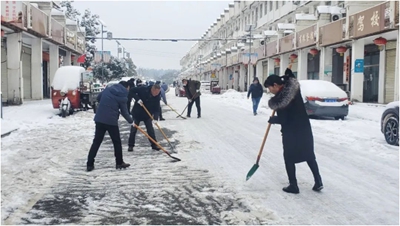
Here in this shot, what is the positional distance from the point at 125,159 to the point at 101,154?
79 centimetres

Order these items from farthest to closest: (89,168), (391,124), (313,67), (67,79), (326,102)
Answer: (313,67)
(67,79)
(326,102)
(391,124)
(89,168)

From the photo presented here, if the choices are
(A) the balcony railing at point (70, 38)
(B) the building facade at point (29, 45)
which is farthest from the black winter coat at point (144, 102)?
(A) the balcony railing at point (70, 38)

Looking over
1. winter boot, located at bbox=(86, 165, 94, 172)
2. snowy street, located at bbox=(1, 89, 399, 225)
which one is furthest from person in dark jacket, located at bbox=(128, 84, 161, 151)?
winter boot, located at bbox=(86, 165, 94, 172)

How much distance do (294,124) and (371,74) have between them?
2206cm

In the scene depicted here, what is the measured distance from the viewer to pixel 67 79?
17.3 meters

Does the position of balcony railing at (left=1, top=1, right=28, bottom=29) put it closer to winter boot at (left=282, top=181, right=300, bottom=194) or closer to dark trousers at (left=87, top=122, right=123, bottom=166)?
dark trousers at (left=87, top=122, right=123, bottom=166)

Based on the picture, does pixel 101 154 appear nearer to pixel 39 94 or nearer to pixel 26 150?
pixel 26 150

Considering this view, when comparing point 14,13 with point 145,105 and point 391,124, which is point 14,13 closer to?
point 145,105

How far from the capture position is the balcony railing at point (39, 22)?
68.9ft

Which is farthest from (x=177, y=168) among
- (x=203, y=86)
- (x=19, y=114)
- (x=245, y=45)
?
(x=203, y=86)

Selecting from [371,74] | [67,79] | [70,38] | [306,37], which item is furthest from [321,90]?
[70,38]

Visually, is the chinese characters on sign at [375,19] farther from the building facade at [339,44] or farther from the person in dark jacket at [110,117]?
the person in dark jacket at [110,117]

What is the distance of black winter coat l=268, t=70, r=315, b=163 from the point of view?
5.50 metres

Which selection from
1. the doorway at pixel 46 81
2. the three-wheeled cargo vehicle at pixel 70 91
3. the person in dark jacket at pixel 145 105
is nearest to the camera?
the person in dark jacket at pixel 145 105
